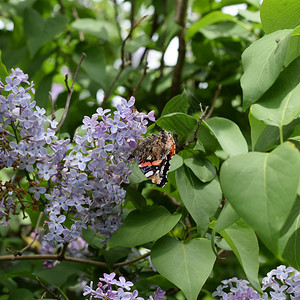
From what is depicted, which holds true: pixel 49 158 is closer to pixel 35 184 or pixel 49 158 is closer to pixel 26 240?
pixel 35 184

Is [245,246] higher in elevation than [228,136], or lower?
lower

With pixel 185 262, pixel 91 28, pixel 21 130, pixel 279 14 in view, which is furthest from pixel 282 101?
pixel 91 28

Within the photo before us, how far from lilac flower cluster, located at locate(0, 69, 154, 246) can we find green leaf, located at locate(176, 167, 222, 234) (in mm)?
110

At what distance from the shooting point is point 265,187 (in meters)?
0.60

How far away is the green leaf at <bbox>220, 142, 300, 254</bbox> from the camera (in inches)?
22.9

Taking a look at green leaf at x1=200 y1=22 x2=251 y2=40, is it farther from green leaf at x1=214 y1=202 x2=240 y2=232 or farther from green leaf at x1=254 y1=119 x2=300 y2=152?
green leaf at x1=214 y1=202 x2=240 y2=232

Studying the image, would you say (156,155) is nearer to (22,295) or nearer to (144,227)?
(144,227)

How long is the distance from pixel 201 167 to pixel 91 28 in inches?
35.9

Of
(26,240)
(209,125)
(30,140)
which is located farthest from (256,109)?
(26,240)

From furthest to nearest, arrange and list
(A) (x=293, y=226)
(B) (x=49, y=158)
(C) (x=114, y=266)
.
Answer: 1. (C) (x=114, y=266)
2. (B) (x=49, y=158)
3. (A) (x=293, y=226)

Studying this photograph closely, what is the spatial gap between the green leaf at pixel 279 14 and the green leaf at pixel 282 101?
100mm

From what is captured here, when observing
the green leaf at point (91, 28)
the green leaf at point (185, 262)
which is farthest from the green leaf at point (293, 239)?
the green leaf at point (91, 28)

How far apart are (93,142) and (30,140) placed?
12 cm

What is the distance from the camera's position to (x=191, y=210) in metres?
0.87
